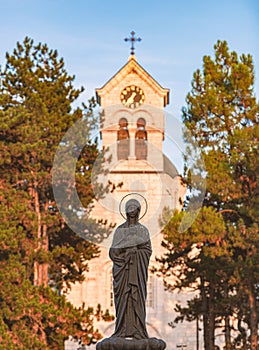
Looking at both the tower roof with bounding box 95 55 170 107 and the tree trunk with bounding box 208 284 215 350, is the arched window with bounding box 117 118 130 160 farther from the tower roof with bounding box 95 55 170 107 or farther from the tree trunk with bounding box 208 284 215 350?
the tree trunk with bounding box 208 284 215 350

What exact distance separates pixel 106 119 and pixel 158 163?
476 centimetres

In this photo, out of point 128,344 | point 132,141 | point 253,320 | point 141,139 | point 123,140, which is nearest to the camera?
point 128,344

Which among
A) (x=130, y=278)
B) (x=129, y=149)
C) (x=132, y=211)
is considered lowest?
(x=130, y=278)

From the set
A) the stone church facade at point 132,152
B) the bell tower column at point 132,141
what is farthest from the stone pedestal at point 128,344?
the bell tower column at point 132,141

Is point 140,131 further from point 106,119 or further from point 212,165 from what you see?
point 212,165

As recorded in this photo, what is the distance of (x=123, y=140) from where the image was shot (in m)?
39.1

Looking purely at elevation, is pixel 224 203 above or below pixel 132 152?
below

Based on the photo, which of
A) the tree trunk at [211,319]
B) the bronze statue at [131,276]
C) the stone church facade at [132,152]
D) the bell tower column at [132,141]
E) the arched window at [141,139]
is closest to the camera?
the bronze statue at [131,276]

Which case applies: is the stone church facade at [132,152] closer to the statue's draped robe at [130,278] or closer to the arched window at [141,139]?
the arched window at [141,139]

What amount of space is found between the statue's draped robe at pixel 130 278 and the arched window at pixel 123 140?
2027cm

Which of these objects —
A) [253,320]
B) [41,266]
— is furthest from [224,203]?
[41,266]

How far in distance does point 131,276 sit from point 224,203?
49.9ft

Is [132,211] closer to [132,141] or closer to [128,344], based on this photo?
[128,344]

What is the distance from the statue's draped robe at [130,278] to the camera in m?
13.9
